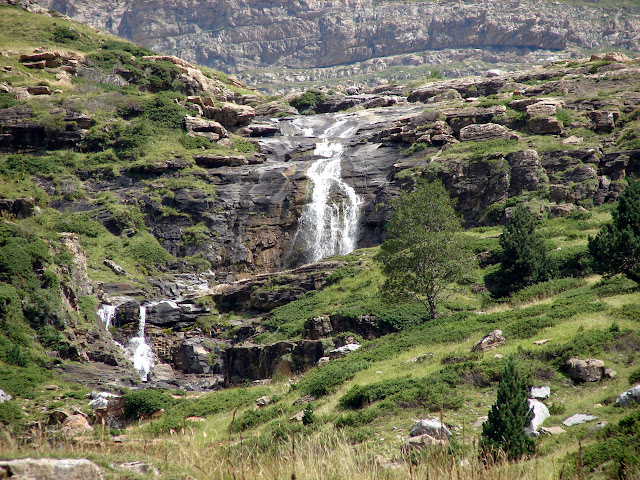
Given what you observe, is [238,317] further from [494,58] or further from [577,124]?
[494,58]

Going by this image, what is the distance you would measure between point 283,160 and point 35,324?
4028 centimetres

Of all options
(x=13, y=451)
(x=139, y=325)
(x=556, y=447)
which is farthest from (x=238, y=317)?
(x=13, y=451)

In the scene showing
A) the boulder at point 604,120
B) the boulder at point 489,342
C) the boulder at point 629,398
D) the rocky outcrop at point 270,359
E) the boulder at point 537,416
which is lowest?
the rocky outcrop at point 270,359

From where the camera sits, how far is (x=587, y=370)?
50.2ft

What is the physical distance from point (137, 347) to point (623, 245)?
29.1m

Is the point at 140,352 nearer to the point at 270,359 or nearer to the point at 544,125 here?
the point at 270,359

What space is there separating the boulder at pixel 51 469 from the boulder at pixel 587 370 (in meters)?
14.1

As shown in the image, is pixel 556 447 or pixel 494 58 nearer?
pixel 556 447

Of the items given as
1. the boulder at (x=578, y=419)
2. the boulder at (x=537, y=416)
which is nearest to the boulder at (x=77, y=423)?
the boulder at (x=537, y=416)

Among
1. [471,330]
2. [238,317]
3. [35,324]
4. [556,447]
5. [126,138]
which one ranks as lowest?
[238,317]

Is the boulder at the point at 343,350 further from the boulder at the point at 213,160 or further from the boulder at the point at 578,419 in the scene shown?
the boulder at the point at 213,160

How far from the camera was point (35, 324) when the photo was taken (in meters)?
26.7

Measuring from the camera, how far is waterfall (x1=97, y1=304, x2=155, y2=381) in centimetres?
3378

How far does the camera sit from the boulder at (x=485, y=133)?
5306cm
